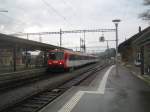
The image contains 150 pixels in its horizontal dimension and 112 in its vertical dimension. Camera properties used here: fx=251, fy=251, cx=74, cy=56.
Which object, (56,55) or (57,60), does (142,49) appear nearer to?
(57,60)

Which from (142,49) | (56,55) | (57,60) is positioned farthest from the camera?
(56,55)

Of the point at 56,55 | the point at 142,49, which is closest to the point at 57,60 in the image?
the point at 56,55

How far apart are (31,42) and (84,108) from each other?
18629mm

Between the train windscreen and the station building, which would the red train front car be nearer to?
the train windscreen

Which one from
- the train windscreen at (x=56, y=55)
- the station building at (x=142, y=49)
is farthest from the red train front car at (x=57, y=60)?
the station building at (x=142, y=49)

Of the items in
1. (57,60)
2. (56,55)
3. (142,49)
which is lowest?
(57,60)

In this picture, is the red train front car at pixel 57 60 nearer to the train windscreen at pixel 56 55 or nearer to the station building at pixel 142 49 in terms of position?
the train windscreen at pixel 56 55

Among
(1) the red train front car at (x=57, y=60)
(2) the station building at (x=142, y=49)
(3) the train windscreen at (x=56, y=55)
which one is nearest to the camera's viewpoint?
(2) the station building at (x=142, y=49)

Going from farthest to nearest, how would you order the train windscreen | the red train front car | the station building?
the train windscreen → the red train front car → the station building

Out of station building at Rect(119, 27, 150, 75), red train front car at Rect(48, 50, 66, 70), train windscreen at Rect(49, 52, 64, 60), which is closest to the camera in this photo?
station building at Rect(119, 27, 150, 75)

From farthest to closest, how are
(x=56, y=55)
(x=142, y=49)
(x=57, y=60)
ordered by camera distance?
(x=56, y=55) < (x=57, y=60) < (x=142, y=49)

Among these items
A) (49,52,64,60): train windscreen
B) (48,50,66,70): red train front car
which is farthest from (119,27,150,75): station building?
(49,52,64,60): train windscreen

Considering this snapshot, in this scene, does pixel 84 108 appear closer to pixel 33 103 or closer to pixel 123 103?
pixel 123 103

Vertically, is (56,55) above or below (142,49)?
below
